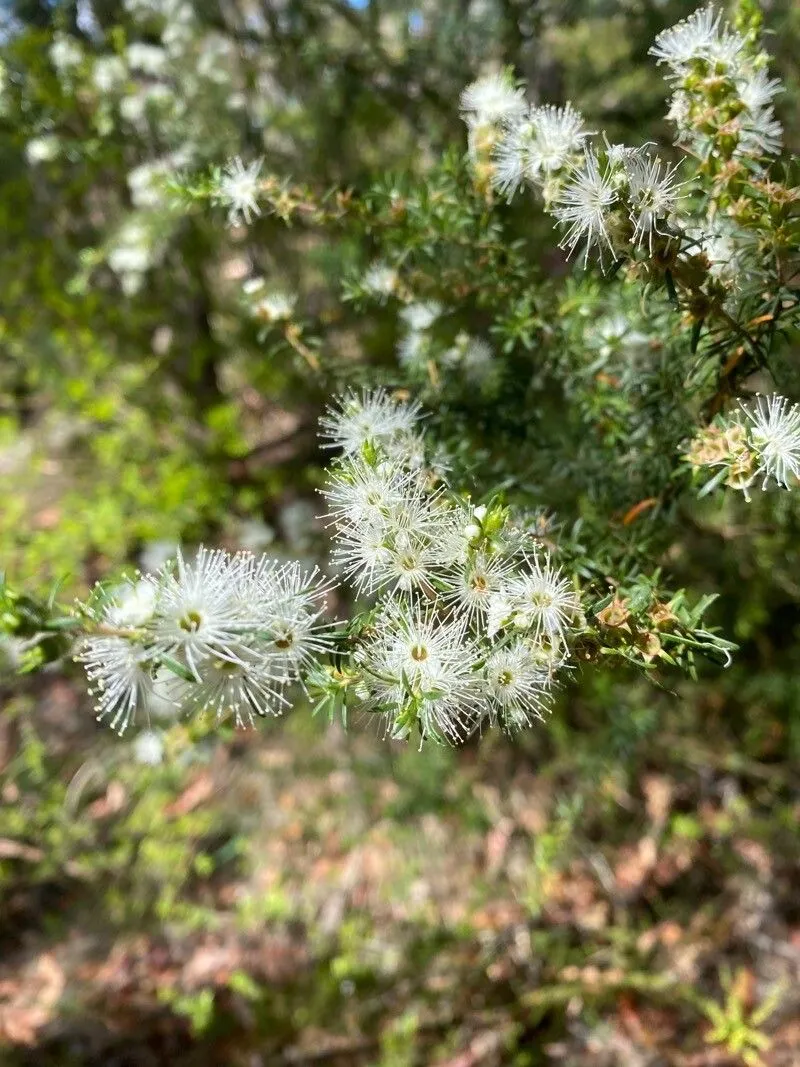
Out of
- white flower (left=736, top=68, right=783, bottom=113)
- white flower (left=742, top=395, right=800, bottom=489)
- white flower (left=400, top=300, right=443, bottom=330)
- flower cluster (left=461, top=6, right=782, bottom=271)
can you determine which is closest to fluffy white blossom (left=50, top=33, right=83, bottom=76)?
white flower (left=400, top=300, right=443, bottom=330)

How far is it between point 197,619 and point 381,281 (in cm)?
78

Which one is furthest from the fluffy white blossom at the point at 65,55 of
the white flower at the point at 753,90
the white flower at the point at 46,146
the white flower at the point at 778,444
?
the white flower at the point at 778,444

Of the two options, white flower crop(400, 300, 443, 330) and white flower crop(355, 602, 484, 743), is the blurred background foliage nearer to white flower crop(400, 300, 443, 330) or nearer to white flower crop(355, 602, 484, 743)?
white flower crop(400, 300, 443, 330)

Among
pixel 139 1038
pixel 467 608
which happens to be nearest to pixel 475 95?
pixel 467 608

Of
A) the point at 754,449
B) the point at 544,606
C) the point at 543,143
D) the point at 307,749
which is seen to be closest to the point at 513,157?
the point at 543,143

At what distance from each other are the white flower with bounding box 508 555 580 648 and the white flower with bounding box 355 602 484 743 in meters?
0.07

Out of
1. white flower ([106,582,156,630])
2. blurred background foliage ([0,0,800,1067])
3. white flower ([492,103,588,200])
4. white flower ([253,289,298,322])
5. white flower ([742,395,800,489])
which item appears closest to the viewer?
white flower ([106,582,156,630])

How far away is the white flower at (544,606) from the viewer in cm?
86

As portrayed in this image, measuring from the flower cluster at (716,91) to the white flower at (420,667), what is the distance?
2.18 ft

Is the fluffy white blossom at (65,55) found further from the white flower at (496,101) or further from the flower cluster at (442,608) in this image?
the flower cluster at (442,608)

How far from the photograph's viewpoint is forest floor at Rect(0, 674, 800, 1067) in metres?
2.16

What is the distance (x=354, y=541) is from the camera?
0.97 meters

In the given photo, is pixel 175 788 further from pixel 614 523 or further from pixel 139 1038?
pixel 614 523

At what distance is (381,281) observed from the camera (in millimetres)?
1348
